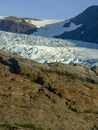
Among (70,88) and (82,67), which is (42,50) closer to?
(82,67)

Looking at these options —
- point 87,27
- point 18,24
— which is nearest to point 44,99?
point 87,27

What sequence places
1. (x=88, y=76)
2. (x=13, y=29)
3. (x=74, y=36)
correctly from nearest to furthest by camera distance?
1. (x=88, y=76)
2. (x=74, y=36)
3. (x=13, y=29)

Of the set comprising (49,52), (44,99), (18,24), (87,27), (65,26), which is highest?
(44,99)

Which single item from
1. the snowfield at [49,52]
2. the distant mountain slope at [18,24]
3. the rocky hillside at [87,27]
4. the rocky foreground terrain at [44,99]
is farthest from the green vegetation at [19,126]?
the distant mountain slope at [18,24]

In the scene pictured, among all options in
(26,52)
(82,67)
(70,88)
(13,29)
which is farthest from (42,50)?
(13,29)

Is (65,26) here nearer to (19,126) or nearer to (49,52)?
(49,52)

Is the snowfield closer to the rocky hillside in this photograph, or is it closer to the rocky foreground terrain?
the rocky foreground terrain
